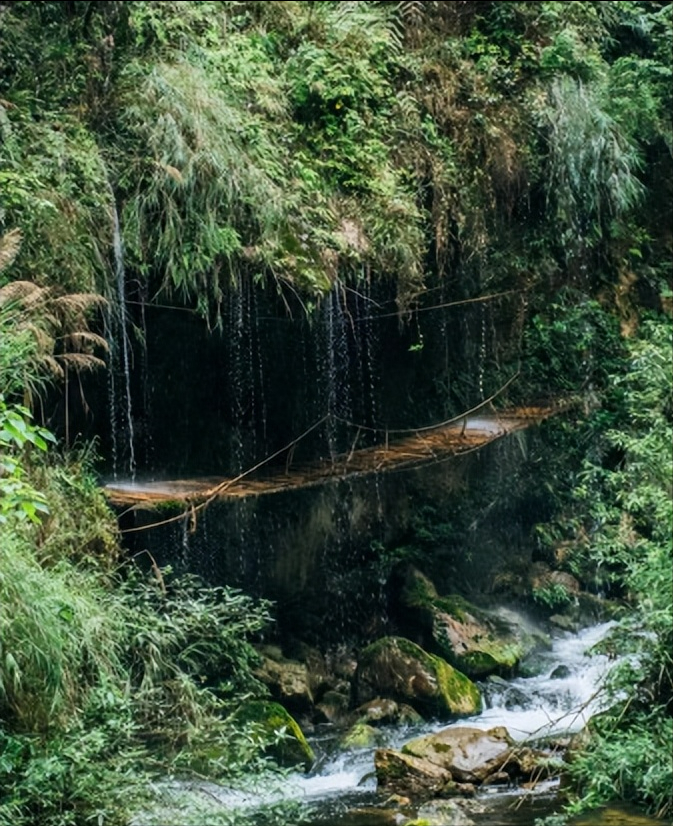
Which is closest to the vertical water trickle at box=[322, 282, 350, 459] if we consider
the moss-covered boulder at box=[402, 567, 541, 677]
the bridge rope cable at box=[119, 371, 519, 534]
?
the bridge rope cable at box=[119, 371, 519, 534]

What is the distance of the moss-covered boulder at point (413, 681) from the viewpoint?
912cm

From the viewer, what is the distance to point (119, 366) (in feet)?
29.9

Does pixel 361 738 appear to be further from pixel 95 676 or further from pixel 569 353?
pixel 569 353

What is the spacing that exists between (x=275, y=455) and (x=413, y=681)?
7.09 ft

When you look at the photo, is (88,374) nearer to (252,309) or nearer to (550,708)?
(252,309)

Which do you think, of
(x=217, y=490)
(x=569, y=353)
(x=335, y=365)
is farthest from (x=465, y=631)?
(x=569, y=353)

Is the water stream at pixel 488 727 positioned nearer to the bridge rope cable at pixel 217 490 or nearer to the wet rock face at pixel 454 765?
the wet rock face at pixel 454 765

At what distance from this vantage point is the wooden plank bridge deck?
912 cm

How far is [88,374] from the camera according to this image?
29.3 ft

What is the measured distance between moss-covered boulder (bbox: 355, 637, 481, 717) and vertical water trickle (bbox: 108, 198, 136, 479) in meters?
2.44

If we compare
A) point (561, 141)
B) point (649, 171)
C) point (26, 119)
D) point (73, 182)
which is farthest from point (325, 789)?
point (649, 171)

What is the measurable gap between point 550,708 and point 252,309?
13.0ft

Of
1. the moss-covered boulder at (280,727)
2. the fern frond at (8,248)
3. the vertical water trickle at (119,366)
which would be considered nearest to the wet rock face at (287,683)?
the moss-covered boulder at (280,727)

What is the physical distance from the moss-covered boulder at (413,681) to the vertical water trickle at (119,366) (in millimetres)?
2438
